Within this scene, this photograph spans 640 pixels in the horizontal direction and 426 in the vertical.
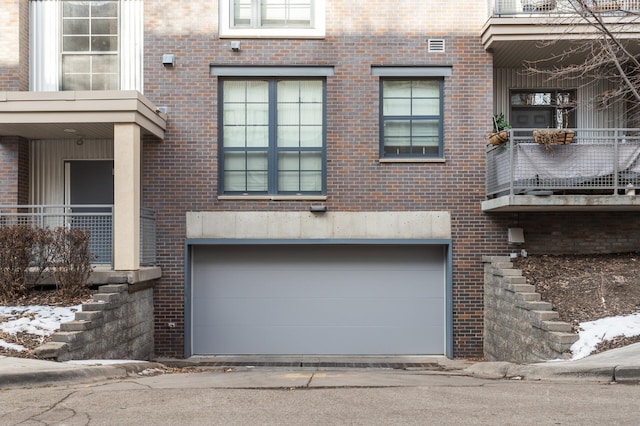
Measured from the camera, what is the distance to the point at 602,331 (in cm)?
1102

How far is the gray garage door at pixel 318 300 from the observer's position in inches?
594

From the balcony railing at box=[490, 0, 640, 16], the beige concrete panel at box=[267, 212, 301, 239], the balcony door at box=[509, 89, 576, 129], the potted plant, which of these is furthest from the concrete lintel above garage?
the balcony railing at box=[490, 0, 640, 16]

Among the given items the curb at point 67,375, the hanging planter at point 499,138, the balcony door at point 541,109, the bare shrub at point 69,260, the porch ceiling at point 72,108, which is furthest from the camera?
the balcony door at point 541,109

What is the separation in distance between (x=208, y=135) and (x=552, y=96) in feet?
25.8

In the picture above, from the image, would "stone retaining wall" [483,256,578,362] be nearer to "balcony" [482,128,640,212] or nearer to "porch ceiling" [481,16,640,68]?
"balcony" [482,128,640,212]

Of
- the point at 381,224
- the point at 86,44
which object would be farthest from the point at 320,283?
the point at 86,44

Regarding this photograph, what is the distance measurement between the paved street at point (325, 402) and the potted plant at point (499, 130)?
5.59 meters

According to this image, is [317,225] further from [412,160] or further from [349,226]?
[412,160]

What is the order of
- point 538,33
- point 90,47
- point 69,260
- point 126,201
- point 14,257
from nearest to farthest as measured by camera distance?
point 14,257
point 69,260
point 126,201
point 538,33
point 90,47

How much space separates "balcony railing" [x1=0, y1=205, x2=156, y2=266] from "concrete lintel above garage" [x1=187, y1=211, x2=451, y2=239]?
874 mm

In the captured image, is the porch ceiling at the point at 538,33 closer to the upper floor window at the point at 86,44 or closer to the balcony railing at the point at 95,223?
the upper floor window at the point at 86,44

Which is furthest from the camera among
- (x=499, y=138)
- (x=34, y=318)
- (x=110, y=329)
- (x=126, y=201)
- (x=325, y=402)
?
(x=499, y=138)

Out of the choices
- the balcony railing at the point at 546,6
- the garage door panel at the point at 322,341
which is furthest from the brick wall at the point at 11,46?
the balcony railing at the point at 546,6

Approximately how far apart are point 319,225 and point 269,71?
344 centimetres
